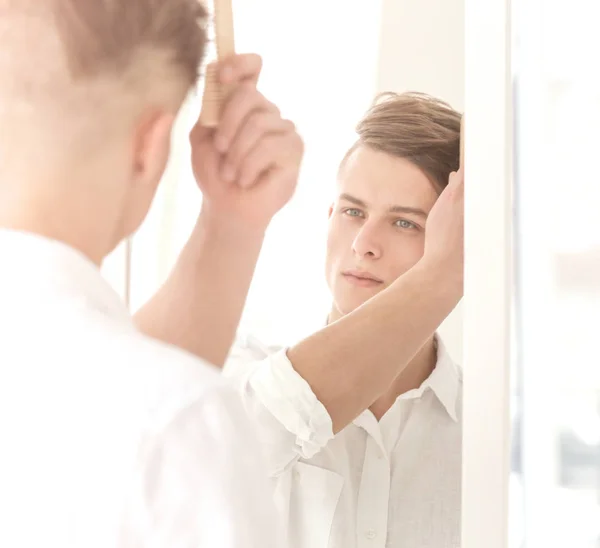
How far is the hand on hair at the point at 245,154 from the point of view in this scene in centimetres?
67

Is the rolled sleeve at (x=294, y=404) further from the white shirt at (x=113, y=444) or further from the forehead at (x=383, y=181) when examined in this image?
the white shirt at (x=113, y=444)

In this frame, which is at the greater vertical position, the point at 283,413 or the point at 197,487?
the point at 197,487

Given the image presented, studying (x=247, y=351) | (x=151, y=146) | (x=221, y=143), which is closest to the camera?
(x=151, y=146)

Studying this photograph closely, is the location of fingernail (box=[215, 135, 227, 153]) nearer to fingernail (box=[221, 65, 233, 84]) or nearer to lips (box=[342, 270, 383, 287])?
fingernail (box=[221, 65, 233, 84])

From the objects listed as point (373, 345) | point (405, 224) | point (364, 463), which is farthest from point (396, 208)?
point (364, 463)

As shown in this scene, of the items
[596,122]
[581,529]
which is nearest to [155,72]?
[596,122]

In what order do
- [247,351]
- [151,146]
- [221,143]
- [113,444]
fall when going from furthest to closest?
[247,351]
[221,143]
[151,146]
[113,444]

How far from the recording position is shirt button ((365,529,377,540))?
718mm

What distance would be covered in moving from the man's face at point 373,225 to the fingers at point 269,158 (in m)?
0.07

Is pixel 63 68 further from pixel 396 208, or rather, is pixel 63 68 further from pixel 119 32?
pixel 396 208

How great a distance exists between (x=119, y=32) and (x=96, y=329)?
0.19m

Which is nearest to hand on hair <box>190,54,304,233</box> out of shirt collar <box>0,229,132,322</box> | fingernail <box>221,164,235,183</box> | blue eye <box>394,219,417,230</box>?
fingernail <box>221,164,235,183</box>

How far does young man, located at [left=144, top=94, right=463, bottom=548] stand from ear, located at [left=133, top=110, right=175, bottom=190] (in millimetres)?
201

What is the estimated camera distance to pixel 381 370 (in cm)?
72
